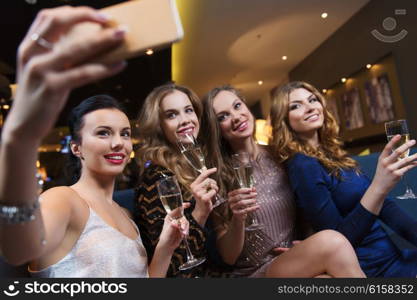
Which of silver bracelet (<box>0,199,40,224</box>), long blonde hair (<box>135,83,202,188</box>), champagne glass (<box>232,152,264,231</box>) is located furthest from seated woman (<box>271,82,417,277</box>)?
silver bracelet (<box>0,199,40,224</box>)

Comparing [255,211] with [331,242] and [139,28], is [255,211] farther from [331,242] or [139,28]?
[139,28]

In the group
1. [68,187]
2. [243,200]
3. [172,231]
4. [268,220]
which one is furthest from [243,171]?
[68,187]

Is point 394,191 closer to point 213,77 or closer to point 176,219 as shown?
point 176,219

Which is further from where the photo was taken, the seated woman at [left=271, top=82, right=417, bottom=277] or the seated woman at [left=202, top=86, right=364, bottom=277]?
the seated woman at [left=271, top=82, right=417, bottom=277]

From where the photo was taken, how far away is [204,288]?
0.87 meters

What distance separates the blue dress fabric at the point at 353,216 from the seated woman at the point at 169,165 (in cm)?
46

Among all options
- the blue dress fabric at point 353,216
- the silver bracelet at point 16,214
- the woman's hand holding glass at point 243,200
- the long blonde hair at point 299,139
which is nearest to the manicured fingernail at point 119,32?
the silver bracelet at point 16,214

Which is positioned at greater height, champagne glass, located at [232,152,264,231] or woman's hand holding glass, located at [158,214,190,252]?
champagne glass, located at [232,152,264,231]

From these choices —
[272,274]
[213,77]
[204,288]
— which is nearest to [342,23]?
[213,77]

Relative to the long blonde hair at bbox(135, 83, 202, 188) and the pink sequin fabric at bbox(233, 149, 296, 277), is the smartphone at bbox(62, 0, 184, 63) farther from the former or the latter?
the pink sequin fabric at bbox(233, 149, 296, 277)

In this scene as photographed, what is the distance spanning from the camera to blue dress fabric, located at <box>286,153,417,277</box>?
1.46 metres

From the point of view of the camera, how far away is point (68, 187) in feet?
3.67

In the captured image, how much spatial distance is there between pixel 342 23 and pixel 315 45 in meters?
0.89

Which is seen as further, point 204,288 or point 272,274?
point 272,274
